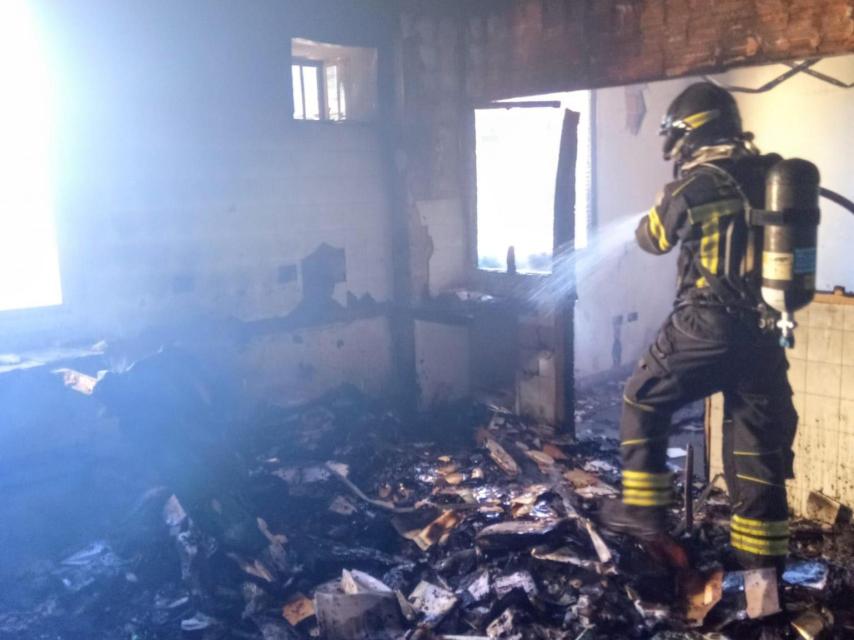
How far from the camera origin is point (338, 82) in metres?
6.84

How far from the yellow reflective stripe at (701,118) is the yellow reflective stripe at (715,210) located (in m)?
0.46

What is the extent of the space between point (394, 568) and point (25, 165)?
3626 millimetres

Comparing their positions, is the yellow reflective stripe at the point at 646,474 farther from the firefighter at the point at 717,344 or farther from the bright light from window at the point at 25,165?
the bright light from window at the point at 25,165

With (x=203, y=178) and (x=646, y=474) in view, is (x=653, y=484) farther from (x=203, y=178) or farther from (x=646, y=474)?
(x=203, y=178)

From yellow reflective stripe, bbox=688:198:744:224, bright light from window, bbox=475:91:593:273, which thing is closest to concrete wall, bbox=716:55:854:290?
bright light from window, bbox=475:91:593:273

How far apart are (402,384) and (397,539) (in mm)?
2580

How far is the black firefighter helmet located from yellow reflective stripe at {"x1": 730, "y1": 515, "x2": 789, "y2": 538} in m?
1.94

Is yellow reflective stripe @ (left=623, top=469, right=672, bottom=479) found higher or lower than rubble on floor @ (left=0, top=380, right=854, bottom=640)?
higher

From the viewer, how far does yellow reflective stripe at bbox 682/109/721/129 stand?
3.70 m

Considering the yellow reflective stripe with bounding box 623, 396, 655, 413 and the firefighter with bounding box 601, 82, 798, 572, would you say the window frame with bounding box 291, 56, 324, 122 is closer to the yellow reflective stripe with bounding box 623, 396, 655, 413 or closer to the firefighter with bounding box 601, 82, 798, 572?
the firefighter with bounding box 601, 82, 798, 572

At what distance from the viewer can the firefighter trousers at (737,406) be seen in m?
3.67

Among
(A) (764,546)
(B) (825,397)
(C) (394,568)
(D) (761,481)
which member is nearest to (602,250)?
(B) (825,397)

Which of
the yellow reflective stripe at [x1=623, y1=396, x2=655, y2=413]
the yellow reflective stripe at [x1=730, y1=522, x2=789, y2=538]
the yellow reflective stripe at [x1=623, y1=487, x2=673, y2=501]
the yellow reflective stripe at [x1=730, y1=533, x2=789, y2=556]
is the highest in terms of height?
the yellow reflective stripe at [x1=623, y1=396, x2=655, y2=413]

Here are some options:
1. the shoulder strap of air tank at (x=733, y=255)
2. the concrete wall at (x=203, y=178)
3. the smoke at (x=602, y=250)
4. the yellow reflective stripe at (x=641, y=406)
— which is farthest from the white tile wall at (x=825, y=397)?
the concrete wall at (x=203, y=178)
